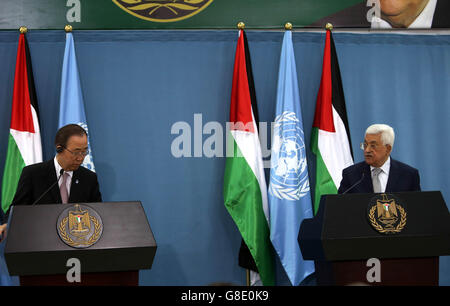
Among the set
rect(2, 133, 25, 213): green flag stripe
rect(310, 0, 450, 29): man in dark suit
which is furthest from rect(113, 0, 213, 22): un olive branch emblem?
rect(2, 133, 25, 213): green flag stripe

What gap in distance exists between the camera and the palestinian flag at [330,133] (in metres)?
4.55

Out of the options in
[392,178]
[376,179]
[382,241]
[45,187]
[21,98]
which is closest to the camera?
[382,241]

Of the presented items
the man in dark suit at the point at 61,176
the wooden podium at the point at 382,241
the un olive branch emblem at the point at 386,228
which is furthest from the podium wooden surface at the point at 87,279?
the un olive branch emblem at the point at 386,228

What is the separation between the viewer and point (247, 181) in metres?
4.54

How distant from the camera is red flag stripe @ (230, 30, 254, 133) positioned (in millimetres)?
4586

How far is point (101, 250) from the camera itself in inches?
99.9

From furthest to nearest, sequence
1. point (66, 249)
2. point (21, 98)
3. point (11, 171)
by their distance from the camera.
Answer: point (21, 98), point (11, 171), point (66, 249)

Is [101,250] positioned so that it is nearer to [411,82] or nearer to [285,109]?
[285,109]

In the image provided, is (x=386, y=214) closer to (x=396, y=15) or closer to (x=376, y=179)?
(x=376, y=179)

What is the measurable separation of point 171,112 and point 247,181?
33.4 inches

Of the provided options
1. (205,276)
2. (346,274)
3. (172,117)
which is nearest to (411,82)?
(172,117)

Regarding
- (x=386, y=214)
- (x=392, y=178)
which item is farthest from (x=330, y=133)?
(x=386, y=214)

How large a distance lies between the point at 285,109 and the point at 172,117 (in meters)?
0.92

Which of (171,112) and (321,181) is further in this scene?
(171,112)
